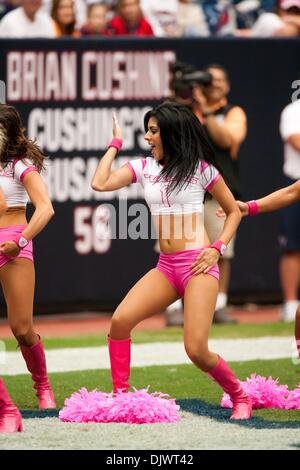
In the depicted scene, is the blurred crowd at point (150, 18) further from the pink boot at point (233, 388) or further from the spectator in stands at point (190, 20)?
the pink boot at point (233, 388)

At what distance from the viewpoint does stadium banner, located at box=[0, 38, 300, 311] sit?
1258 centimetres

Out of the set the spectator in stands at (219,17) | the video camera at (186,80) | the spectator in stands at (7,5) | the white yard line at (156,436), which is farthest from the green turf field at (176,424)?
the spectator in stands at (219,17)

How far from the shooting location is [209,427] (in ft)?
22.8

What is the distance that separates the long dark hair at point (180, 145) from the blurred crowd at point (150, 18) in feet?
18.7

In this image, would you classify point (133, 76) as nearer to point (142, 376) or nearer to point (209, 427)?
point (142, 376)

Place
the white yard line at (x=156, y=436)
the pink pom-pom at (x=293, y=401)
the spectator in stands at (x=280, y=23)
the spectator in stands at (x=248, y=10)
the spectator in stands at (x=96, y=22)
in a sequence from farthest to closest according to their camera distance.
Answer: the spectator in stands at (x=248, y=10), the spectator in stands at (x=280, y=23), the spectator in stands at (x=96, y=22), the pink pom-pom at (x=293, y=401), the white yard line at (x=156, y=436)

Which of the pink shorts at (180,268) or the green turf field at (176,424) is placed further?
the pink shorts at (180,268)

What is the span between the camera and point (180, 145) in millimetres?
7352

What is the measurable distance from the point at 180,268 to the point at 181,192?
17.2 inches

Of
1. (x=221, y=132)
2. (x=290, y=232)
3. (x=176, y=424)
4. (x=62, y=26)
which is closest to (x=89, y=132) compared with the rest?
(x=62, y=26)

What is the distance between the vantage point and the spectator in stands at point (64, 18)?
13039 mm

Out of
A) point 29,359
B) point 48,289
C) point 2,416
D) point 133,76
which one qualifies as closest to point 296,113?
point 133,76

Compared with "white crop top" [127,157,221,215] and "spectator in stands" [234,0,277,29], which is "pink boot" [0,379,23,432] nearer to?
"white crop top" [127,157,221,215]

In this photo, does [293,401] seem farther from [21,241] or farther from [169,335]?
[169,335]
